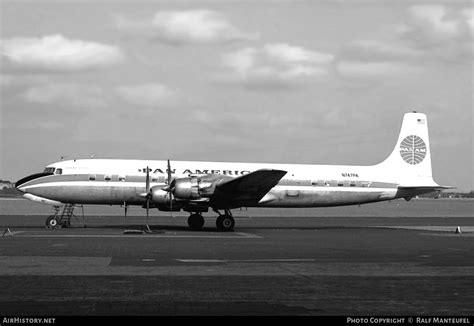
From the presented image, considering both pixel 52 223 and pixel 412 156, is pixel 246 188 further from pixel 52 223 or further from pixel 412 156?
pixel 412 156

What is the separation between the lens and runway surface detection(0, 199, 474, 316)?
12.3 m

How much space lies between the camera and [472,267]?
19.7 metres

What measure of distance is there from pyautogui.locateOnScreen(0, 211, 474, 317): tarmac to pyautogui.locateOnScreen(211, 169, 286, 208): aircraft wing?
7158 mm

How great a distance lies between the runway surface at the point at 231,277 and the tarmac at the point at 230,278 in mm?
23

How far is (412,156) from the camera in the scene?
143 feet

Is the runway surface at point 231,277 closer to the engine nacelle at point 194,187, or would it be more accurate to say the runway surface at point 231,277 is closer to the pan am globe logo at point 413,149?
the engine nacelle at point 194,187

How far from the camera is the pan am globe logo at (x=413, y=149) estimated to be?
4347cm

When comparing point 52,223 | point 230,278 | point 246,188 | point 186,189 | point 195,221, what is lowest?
point 230,278

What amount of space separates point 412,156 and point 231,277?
29222mm

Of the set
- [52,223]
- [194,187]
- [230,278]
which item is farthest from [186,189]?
[230,278]

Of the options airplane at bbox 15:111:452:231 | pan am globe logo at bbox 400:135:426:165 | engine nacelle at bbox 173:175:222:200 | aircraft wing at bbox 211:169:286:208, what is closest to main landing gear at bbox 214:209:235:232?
airplane at bbox 15:111:452:231

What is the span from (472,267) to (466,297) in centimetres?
638

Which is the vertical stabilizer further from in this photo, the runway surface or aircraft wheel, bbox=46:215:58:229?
aircraft wheel, bbox=46:215:58:229

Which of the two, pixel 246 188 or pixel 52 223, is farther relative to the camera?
pixel 52 223
